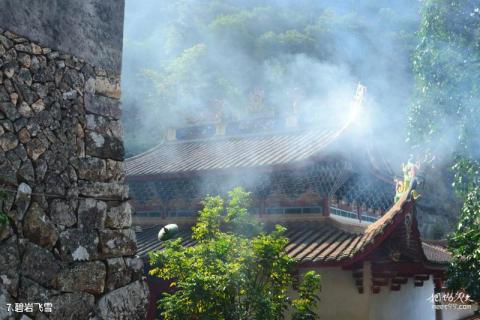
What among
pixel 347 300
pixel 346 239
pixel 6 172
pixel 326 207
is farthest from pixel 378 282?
pixel 6 172

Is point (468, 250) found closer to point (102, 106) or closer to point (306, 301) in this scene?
point (306, 301)

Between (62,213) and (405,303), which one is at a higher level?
(62,213)

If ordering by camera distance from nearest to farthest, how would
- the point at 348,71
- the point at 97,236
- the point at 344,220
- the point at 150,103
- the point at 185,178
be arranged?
the point at 97,236 → the point at 344,220 → the point at 185,178 → the point at 150,103 → the point at 348,71

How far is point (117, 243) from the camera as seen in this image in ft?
15.0

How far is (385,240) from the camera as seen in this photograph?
964 cm

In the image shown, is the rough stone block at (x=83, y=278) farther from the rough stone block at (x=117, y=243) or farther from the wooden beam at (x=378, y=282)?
the wooden beam at (x=378, y=282)

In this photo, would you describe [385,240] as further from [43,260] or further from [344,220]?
[43,260]

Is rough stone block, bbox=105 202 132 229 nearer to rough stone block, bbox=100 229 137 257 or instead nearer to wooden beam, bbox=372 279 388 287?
rough stone block, bbox=100 229 137 257

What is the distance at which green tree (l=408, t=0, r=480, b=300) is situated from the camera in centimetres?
842

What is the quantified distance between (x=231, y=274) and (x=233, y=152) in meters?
7.44

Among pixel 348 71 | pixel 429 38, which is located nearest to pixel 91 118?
pixel 429 38

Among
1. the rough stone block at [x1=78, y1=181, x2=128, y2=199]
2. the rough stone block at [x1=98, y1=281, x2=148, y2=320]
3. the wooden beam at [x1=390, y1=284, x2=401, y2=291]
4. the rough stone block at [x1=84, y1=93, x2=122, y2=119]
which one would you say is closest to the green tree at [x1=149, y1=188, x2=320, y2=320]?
the rough stone block at [x1=98, y1=281, x2=148, y2=320]

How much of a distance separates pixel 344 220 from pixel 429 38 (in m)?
4.47

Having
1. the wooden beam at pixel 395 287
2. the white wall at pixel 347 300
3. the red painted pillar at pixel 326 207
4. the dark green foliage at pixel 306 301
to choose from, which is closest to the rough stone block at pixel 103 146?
the dark green foliage at pixel 306 301
